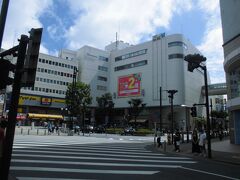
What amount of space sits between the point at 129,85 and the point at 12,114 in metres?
76.3

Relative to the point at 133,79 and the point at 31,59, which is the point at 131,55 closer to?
the point at 133,79

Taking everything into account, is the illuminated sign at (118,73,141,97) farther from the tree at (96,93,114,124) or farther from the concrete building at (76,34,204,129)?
the tree at (96,93,114,124)

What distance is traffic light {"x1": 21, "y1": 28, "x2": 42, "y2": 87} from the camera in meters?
4.89

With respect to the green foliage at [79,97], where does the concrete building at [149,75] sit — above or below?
above

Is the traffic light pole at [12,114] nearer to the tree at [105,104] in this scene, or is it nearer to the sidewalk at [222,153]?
the sidewalk at [222,153]

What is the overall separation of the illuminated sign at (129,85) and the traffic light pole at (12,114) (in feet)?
240

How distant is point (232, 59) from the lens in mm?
23250

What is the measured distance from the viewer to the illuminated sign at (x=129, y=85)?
78.6 meters

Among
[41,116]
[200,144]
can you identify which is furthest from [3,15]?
[41,116]

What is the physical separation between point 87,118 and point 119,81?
1610 centimetres

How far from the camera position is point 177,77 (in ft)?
227

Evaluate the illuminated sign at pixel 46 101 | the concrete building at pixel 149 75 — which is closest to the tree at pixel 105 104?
the concrete building at pixel 149 75

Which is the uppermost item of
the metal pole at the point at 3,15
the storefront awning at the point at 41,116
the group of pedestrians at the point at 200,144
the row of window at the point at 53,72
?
the row of window at the point at 53,72

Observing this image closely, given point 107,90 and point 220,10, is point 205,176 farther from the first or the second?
point 107,90
